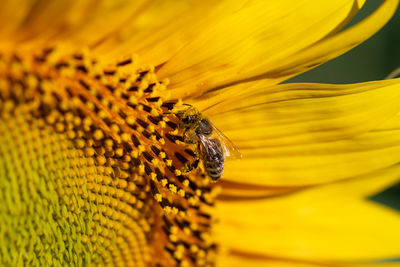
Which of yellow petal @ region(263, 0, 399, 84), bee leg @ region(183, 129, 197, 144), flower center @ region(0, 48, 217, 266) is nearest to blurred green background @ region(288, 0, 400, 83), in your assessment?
yellow petal @ region(263, 0, 399, 84)

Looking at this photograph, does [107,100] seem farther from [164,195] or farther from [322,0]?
[322,0]

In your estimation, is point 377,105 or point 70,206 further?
point 377,105

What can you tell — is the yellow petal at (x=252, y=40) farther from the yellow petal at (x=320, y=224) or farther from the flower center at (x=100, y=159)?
the yellow petal at (x=320, y=224)

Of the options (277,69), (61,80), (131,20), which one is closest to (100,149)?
(61,80)

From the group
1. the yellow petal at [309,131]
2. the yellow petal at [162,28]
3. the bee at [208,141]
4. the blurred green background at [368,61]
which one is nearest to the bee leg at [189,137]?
the bee at [208,141]

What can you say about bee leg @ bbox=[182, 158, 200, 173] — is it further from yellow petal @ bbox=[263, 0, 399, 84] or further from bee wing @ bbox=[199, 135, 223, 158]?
yellow petal @ bbox=[263, 0, 399, 84]

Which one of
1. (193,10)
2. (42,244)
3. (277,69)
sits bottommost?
(42,244)
